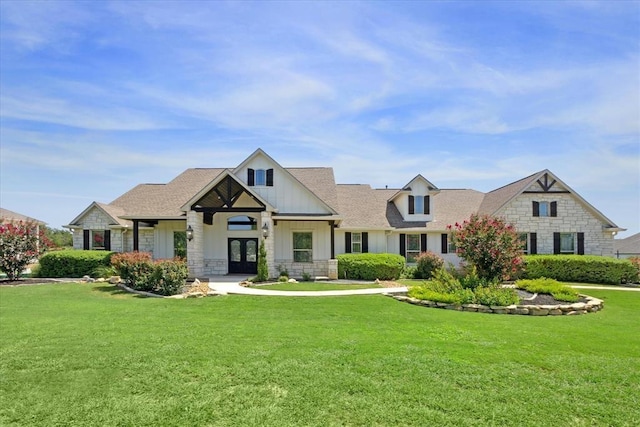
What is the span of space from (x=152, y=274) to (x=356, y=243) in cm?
1216

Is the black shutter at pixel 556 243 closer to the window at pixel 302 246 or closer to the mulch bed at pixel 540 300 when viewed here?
the mulch bed at pixel 540 300

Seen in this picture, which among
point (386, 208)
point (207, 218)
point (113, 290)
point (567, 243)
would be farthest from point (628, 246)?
point (113, 290)

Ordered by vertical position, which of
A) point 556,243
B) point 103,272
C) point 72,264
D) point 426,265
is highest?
point 556,243

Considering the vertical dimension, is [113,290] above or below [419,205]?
below

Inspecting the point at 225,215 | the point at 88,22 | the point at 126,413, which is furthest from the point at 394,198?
the point at 126,413

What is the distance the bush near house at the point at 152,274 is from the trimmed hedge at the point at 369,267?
866 cm

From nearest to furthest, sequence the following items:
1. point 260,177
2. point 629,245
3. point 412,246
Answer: point 260,177, point 412,246, point 629,245

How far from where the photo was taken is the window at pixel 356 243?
2336cm

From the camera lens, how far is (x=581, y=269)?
21453mm

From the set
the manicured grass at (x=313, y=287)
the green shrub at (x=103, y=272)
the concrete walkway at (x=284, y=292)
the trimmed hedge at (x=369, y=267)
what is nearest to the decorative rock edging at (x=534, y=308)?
the concrete walkway at (x=284, y=292)

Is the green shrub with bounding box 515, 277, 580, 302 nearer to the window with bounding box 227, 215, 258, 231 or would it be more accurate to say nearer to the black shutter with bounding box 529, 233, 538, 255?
the black shutter with bounding box 529, 233, 538, 255

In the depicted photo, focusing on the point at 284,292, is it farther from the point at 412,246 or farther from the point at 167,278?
the point at 412,246

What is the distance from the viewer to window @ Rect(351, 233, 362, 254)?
23.4 meters

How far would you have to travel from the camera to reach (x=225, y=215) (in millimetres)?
21953
